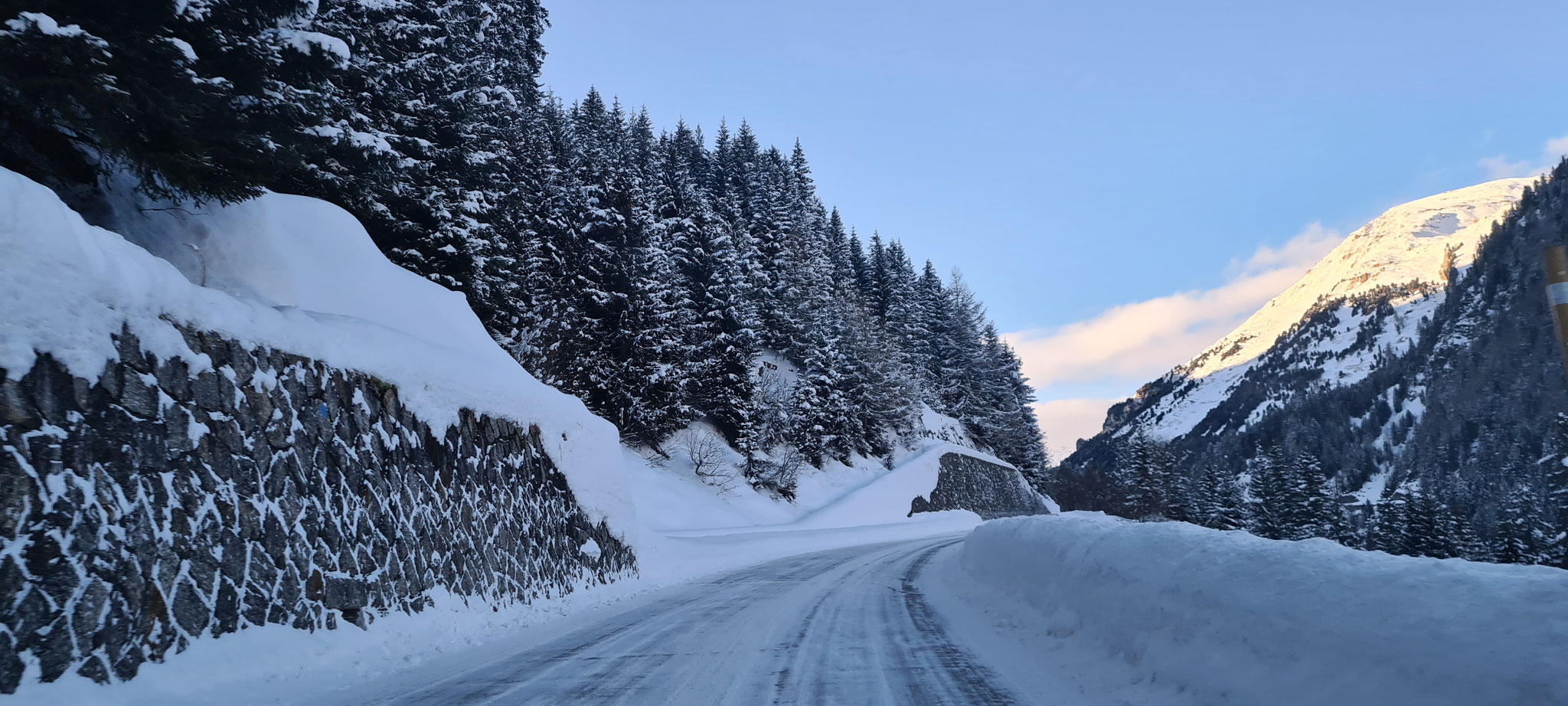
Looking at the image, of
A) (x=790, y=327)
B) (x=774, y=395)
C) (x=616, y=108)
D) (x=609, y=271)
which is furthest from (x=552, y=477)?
(x=616, y=108)

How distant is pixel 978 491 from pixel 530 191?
1389 inches

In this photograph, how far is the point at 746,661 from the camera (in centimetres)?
677

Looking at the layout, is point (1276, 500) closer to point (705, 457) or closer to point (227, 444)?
point (705, 457)

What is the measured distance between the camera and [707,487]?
102ft

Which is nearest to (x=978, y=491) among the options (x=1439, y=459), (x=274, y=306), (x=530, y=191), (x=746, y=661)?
(x=530, y=191)

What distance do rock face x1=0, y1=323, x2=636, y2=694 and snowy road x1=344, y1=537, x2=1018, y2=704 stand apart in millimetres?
1521

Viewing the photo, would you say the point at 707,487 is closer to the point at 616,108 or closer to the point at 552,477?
the point at 552,477

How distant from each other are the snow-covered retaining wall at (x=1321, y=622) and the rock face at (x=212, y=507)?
6.82 metres

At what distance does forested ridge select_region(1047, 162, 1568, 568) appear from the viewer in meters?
55.9

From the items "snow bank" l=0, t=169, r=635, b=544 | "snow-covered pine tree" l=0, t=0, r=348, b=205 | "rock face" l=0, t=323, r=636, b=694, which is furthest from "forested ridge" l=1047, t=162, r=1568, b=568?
"snow-covered pine tree" l=0, t=0, r=348, b=205

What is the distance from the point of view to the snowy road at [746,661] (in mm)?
5566

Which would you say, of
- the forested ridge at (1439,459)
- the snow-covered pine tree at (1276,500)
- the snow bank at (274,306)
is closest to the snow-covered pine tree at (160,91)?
the snow bank at (274,306)

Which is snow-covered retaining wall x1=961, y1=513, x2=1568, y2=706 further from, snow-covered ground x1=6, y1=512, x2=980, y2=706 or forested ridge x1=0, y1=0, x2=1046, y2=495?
forested ridge x1=0, y1=0, x2=1046, y2=495

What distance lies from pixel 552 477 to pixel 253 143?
250 inches
